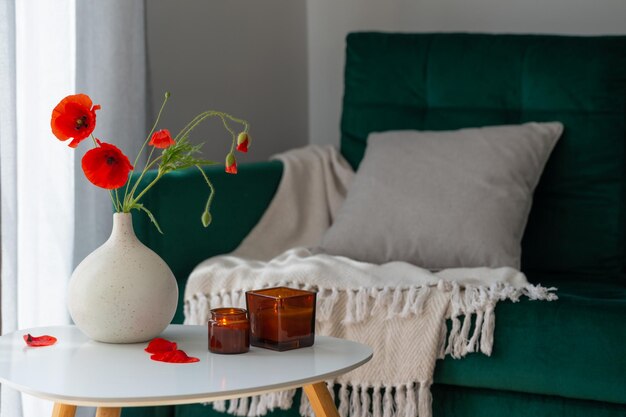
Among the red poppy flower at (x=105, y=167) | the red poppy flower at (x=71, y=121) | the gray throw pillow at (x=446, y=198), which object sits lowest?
the gray throw pillow at (x=446, y=198)

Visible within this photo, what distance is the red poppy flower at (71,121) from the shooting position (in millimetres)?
1184

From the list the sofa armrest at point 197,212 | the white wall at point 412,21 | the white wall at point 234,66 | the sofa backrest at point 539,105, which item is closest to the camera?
the sofa armrest at point 197,212

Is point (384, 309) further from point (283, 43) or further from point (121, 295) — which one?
point (283, 43)

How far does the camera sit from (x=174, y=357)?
1.15 metres

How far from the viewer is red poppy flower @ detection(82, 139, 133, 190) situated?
3.82ft

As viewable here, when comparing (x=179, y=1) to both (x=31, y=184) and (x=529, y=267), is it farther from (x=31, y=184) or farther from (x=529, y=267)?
(x=529, y=267)

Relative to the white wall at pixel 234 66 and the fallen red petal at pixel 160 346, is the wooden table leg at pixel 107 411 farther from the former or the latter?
the white wall at pixel 234 66

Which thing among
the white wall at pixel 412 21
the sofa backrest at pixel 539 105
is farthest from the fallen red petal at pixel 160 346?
the white wall at pixel 412 21

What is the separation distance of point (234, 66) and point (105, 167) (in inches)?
58.2

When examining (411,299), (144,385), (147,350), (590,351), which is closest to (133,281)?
(147,350)

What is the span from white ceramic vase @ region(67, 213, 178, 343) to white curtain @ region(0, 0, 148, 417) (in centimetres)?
50

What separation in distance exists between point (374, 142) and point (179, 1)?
2.13ft

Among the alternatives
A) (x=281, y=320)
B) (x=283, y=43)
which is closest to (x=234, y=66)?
(x=283, y=43)

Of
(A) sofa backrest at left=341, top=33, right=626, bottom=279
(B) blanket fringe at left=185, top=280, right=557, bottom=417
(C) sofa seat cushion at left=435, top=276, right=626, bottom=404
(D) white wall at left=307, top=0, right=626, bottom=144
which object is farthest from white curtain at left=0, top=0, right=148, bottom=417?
(D) white wall at left=307, top=0, right=626, bottom=144
